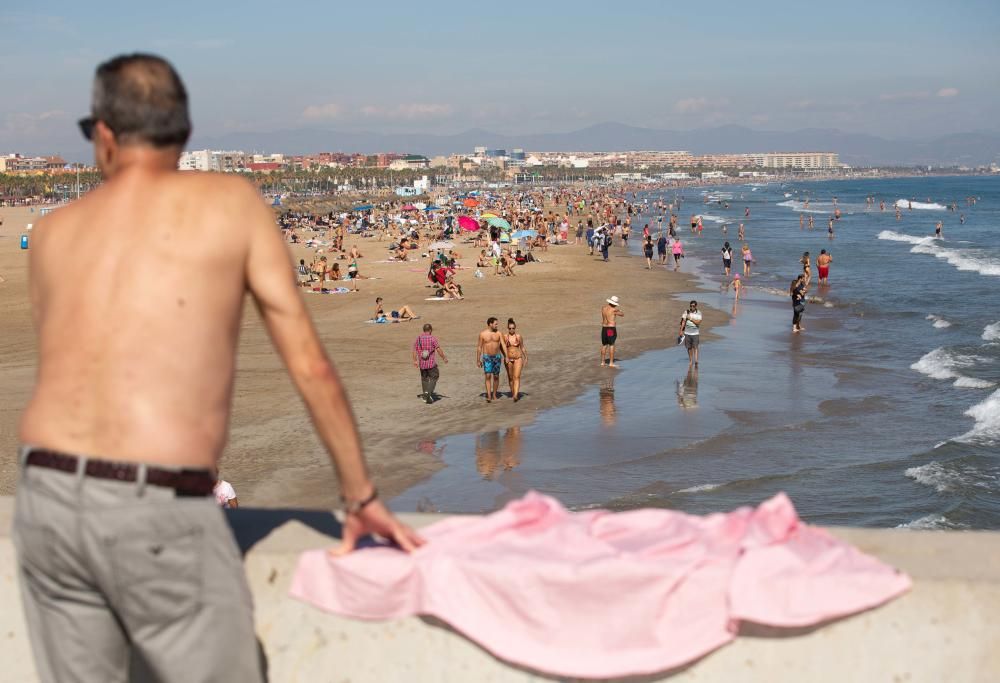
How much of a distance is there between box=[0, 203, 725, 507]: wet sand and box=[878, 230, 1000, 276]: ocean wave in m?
12.0

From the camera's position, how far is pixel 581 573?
2332 mm

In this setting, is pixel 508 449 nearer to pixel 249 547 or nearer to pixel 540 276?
pixel 249 547

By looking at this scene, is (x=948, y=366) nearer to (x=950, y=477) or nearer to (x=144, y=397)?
(x=950, y=477)

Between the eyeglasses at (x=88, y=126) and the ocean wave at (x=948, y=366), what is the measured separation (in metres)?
18.0

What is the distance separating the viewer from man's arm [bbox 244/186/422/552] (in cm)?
213

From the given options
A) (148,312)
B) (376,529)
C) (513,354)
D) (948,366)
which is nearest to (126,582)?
(148,312)

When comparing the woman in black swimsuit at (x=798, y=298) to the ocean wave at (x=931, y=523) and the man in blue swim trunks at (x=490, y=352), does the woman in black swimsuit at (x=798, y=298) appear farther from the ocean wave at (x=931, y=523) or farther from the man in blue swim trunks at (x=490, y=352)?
the ocean wave at (x=931, y=523)

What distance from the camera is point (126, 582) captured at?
197cm

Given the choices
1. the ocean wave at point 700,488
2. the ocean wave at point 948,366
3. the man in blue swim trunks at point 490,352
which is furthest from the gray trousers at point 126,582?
→ the ocean wave at point 948,366

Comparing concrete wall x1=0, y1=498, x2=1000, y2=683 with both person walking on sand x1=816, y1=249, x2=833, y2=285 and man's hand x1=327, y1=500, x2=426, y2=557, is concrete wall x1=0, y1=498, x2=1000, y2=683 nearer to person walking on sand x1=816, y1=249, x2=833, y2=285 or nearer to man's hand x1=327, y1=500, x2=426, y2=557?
man's hand x1=327, y1=500, x2=426, y2=557

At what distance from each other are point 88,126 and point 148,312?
0.45 m

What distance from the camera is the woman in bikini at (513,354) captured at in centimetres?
1614

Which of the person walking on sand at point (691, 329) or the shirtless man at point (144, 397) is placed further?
the person walking on sand at point (691, 329)

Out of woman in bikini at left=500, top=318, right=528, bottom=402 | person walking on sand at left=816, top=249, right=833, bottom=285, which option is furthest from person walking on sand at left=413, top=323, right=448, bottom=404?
person walking on sand at left=816, top=249, right=833, bottom=285
